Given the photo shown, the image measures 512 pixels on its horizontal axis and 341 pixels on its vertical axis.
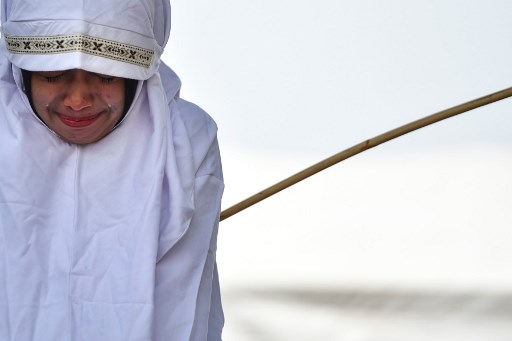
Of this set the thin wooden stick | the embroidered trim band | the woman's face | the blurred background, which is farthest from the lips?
the blurred background

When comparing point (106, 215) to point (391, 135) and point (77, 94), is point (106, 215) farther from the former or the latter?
point (391, 135)

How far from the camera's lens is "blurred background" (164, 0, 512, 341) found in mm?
3113

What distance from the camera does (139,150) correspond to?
210 cm

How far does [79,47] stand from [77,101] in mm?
80

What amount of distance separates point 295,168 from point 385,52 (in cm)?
32

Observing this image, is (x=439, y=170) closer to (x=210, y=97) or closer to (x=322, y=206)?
(x=322, y=206)

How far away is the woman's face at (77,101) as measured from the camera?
1.98 m

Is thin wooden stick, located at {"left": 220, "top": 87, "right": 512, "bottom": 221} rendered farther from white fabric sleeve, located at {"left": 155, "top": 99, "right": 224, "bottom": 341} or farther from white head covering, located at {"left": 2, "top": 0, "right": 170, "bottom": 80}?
white head covering, located at {"left": 2, "top": 0, "right": 170, "bottom": 80}

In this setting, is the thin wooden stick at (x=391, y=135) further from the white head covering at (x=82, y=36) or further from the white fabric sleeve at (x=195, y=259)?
the white head covering at (x=82, y=36)

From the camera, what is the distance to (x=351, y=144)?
314cm

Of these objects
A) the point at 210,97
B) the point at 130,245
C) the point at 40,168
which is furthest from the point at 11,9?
the point at 210,97

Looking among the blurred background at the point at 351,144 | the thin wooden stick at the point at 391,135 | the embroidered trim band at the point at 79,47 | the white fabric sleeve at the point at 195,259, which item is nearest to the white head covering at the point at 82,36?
the embroidered trim band at the point at 79,47

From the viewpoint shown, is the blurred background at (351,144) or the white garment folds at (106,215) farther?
the blurred background at (351,144)

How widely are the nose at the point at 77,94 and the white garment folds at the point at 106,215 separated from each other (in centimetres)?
6
